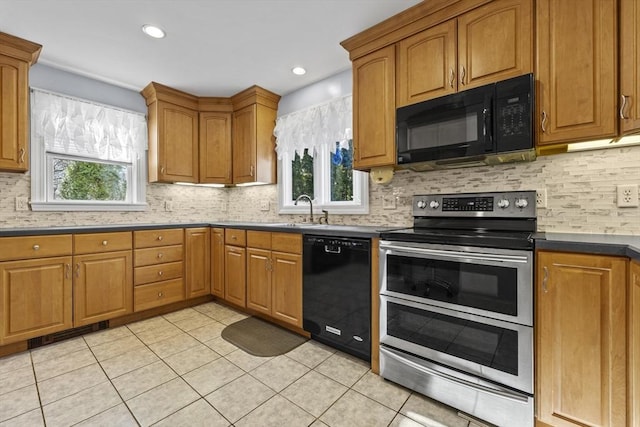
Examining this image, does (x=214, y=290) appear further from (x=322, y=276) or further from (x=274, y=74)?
(x=274, y=74)

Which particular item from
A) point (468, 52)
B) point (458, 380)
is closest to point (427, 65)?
point (468, 52)

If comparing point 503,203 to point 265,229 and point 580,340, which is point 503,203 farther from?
point 265,229

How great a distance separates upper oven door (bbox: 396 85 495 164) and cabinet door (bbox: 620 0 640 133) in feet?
1.81

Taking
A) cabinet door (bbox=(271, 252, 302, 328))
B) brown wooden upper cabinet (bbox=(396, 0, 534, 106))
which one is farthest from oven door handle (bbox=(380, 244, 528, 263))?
brown wooden upper cabinet (bbox=(396, 0, 534, 106))

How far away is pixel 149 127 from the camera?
3461 millimetres

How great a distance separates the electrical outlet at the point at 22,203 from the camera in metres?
2.66

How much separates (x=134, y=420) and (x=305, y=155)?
8.93ft

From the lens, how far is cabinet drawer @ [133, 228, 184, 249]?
113 inches

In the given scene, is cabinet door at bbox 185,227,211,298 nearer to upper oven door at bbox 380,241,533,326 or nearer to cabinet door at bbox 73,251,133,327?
cabinet door at bbox 73,251,133,327

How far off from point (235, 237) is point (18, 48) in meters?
2.37

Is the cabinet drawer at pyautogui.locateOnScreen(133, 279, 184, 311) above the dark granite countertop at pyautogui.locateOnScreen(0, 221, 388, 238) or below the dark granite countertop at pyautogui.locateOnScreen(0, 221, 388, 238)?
below

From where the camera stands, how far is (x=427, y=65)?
2033mm

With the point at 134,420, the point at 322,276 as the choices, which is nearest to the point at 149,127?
the point at 322,276

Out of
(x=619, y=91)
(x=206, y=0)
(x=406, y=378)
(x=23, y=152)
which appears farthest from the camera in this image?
(x=23, y=152)
